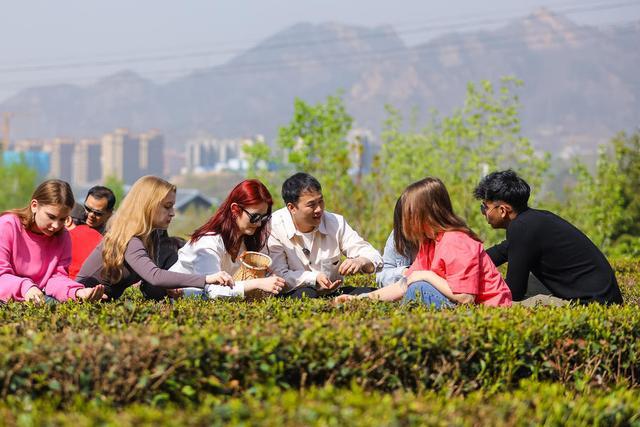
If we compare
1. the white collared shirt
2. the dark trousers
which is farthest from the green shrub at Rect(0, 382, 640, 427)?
→ the white collared shirt

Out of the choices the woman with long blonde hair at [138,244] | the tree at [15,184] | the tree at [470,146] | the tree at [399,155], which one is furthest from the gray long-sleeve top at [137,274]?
the tree at [15,184]

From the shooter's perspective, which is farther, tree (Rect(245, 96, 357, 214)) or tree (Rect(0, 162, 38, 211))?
tree (Rect(0, 162, 38, 211))

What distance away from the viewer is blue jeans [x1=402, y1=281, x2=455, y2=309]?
5590mm

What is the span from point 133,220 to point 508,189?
2.58 m

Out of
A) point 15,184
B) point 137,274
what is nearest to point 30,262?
point 137,274

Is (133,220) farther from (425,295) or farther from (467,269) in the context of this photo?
(467,269)

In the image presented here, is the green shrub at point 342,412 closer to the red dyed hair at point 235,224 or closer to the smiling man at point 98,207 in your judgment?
the red dyed hair at point 235,224

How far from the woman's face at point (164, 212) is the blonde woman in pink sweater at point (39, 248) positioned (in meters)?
0.60

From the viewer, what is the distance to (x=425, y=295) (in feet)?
18.6

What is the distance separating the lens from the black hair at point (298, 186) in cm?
662

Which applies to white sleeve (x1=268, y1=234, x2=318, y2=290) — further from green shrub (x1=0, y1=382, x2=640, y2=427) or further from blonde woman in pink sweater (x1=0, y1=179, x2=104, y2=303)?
green shrub (x1=0, y1=382, x2=640, y2=427)

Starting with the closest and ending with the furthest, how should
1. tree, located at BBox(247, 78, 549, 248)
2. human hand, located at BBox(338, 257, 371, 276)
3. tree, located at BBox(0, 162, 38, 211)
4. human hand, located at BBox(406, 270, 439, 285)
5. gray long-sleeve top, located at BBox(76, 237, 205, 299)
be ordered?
human hand, located at BBox(406, 270, 439, 285)
gray long-sleeve top, located at BBox(76, 237, 205, 299)
human hand, located at BBox(338, 257, 371, 276)
tree, located at BBox(247, 78, 549, 248)
tree, located at BBox(0, 162, 38, 211)

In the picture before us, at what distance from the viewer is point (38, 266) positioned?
630cm

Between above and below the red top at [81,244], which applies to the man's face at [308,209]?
above
